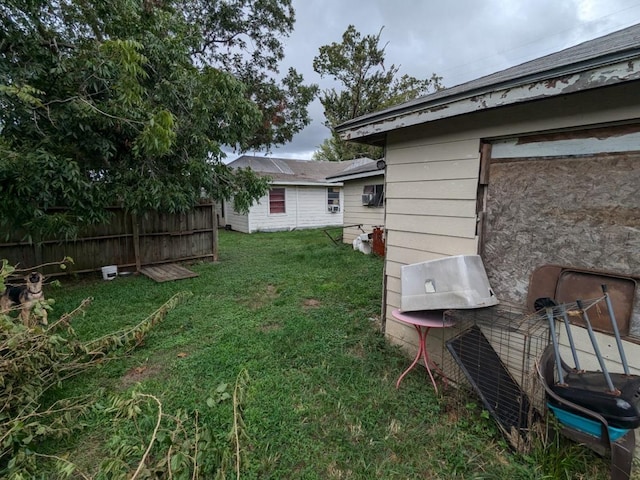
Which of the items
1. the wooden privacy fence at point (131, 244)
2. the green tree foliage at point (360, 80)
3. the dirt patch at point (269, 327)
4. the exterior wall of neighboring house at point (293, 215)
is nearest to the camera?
the dirt patch at point (269, 327)

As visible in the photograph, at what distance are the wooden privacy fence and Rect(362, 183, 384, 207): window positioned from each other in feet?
14.3

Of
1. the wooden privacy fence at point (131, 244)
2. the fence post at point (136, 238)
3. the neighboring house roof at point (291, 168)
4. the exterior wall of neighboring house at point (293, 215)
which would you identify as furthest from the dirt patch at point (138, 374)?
the neighboring house roof at point (291, 168)

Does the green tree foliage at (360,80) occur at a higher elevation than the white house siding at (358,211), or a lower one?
higher

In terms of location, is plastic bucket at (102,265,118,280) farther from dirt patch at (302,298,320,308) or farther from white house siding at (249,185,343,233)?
white house siding at (249,185,343,233)

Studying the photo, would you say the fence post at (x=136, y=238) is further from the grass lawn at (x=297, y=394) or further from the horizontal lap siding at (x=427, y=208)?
the horizontal lap siding at (x=427, y=208)

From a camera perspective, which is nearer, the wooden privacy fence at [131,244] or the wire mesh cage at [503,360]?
the wire mesh cage at [503,360]

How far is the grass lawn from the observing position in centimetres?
173

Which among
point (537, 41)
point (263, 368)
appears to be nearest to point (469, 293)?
point (263, 368)

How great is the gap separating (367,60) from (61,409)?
20.3 meters

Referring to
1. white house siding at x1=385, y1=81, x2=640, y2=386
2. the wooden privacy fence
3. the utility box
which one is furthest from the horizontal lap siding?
the wooden privacy fence

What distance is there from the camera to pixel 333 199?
15.2m

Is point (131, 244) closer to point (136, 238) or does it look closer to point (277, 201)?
point (136, 238)

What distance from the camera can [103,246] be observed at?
588cm

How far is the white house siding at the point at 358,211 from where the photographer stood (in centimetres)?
876
